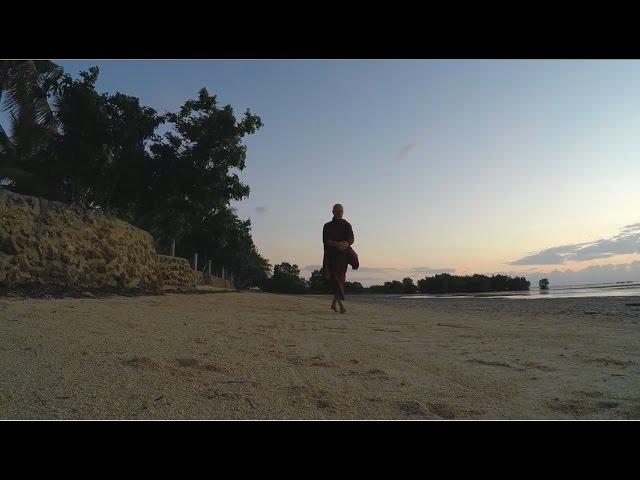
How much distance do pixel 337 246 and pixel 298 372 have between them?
12.0 ft

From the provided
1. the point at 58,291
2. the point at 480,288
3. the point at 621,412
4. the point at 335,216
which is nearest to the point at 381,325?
the point at 335,216

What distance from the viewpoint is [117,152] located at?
16.7 m

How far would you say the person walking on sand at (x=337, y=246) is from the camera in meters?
6.78

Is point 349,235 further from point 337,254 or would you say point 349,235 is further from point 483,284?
point 483,284

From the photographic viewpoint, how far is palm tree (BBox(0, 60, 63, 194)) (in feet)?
47.4

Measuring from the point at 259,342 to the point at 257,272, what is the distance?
5433 cm

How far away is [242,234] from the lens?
1858cm

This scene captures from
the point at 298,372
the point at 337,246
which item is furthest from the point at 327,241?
the point at 298,372

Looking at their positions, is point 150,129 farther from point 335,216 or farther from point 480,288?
point 480,288

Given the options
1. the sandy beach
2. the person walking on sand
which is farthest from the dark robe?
the sandy beach

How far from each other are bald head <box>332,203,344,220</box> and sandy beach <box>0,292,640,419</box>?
2031 millimetres

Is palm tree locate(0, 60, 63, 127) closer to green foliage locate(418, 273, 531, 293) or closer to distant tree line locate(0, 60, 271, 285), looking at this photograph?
distant tree line locate(0, 60, 271, 285)

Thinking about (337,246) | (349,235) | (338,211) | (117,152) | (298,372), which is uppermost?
(117,152)

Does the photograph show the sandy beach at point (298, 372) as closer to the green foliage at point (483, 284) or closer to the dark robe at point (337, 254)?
the dark robe at point (337, 254)
